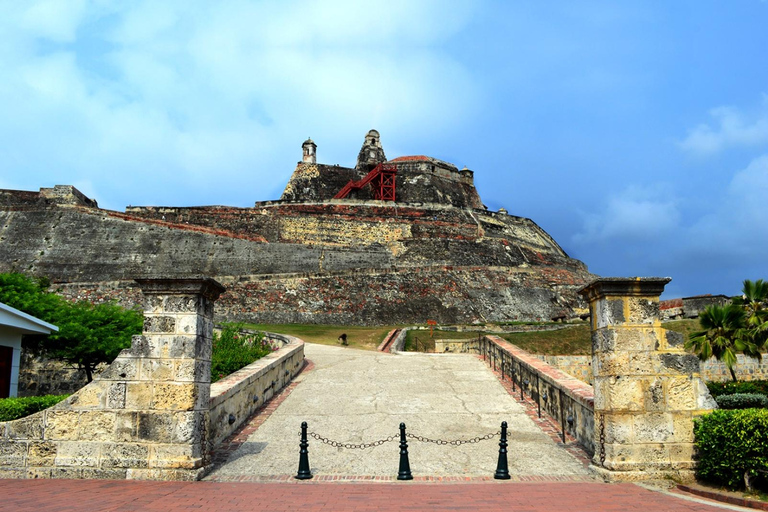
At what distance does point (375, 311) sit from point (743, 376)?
16539 millimetres

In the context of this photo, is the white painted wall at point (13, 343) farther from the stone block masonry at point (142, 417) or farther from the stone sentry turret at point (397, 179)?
the stone sentry turret at point (397, 179)

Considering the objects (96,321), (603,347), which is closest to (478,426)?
(603,347)

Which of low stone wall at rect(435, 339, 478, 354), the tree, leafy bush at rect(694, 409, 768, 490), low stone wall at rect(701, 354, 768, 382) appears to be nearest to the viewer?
leafy bush at rect(694, 409, 768, 490)

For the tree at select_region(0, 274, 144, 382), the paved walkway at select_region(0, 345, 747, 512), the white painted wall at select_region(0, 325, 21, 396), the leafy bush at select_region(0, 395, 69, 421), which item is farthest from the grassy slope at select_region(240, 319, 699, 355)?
the leafy bush at select_region(0, 395, 69, 421)

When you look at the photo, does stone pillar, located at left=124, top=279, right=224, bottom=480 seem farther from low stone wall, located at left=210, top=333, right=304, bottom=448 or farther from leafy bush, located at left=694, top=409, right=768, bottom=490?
leafy bush, located at left=694, top=409, right=768, bottom=490

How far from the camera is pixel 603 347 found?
7.00 meters

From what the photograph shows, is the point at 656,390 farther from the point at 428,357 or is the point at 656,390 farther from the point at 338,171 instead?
the point at 338,171

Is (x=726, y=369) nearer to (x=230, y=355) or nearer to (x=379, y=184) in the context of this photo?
(x=230, y=355)

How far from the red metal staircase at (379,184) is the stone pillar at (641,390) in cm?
4146

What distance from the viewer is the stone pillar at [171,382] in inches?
266

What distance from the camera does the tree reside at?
49.6 ft

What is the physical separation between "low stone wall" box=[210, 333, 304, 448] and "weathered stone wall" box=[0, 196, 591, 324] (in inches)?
662

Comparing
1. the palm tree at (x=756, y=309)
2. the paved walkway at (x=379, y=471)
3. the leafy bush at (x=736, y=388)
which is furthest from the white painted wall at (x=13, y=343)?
the palm tree at (x=756, y=309)

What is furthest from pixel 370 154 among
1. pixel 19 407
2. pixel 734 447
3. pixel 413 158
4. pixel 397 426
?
pixel 734 447
